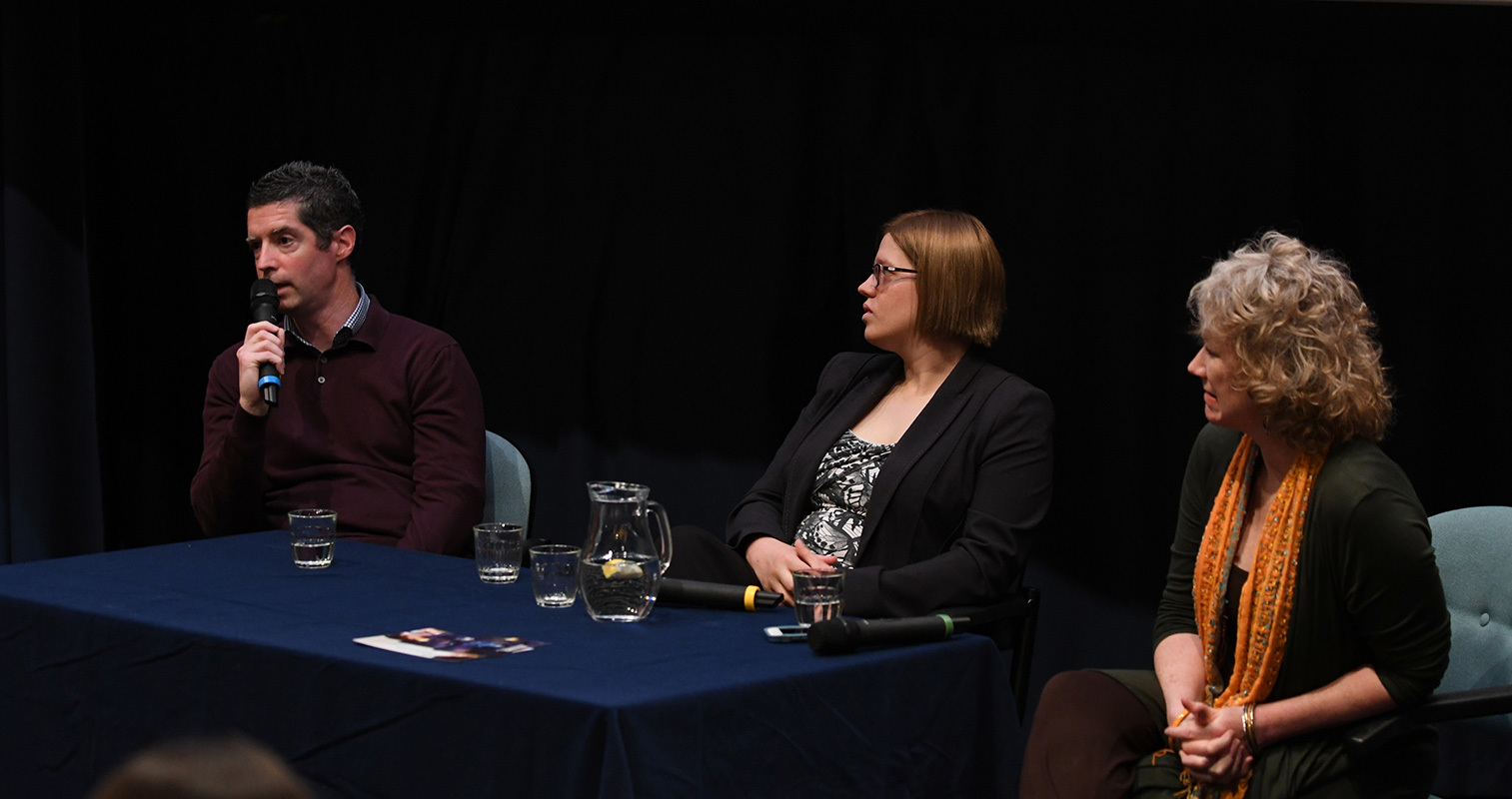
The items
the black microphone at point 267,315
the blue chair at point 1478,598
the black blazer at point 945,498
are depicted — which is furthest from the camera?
the black microphone at point 267,315

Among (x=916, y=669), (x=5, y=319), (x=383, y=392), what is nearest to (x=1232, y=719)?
(x=916, y=669)

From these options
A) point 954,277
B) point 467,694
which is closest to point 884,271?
point 954,277

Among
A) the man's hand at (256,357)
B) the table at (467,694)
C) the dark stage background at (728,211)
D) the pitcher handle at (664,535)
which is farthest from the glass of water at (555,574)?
the dark stage background at (728,211)

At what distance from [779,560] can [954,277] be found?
691 mm

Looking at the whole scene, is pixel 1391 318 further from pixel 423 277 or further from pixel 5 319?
pixel 5 319

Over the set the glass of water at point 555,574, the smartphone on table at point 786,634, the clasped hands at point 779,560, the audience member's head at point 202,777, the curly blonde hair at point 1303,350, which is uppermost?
the curly blonde hair at point 1303,350

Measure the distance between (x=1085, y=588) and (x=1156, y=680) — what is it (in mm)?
1322

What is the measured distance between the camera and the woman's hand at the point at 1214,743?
1986mm

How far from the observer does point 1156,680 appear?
2.21 metres

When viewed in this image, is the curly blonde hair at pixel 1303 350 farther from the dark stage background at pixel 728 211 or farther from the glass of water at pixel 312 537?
the glass of water at pixel 312 537

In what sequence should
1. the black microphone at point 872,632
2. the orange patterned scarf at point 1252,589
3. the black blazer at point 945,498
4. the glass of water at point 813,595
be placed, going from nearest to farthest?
the black microphone at point 872,632, the glass of water at point 813,595, the orange patterned scarf at point 1252,589, the black blazer at point 945,498

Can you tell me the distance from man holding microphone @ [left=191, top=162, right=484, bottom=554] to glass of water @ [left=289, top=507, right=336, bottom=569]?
53cm

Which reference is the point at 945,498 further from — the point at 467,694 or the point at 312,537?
the point at 467,694

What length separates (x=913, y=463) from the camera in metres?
2.73
